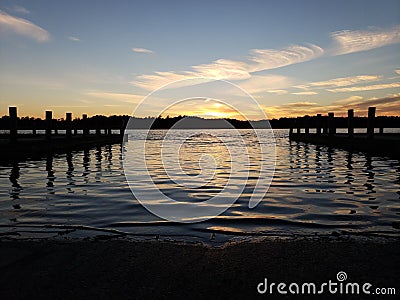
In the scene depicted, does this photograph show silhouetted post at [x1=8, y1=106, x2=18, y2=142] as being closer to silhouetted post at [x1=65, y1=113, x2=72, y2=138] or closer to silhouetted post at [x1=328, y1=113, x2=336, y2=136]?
silhouetted post at [x1=65, y1=113, x2=72, y2=138]

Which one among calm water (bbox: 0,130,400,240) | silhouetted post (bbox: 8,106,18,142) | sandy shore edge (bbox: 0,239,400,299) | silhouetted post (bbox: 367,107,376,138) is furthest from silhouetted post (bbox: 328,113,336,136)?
sandy shore edge (bbox: 0,239,400,299)

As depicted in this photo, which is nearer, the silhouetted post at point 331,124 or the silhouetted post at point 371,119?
the silhouetted post at point 371,119

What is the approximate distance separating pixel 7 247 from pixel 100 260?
1.50 m

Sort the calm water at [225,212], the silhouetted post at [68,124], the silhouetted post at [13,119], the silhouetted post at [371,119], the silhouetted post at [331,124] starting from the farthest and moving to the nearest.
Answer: the silhouetted post at [331,124], the silhouetted post at [68,124], the silhouetted post at [371,119], the silhouetted post at [13,119], the calm water at [225,212]

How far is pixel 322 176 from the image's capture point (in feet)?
45.4

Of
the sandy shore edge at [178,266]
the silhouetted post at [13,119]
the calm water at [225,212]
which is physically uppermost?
the silhouetted post at [13,119]

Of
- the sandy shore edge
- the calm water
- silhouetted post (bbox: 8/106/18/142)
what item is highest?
silhouetted post (bbox: 8/106/18/142)

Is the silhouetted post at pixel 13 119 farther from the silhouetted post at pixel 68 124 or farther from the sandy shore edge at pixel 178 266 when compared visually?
the sandy shore edge at pixel 178 266

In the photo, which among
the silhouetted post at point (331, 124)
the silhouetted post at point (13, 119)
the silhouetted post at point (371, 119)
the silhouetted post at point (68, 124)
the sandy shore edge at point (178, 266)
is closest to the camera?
the sandy shore edge at point (178, 266)

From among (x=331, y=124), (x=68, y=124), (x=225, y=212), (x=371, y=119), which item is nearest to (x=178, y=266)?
(x=225, y=212)

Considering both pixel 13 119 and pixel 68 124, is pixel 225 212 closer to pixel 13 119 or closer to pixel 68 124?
pixel 13 119

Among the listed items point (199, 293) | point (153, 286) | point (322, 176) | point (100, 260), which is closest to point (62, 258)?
point (100, 260)

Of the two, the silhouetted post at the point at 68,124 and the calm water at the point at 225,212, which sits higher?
the silhouetted post at the point at 68,124

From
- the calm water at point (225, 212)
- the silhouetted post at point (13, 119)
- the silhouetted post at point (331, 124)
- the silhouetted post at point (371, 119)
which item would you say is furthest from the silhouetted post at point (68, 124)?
the silhouetted post at point (331, 124)
